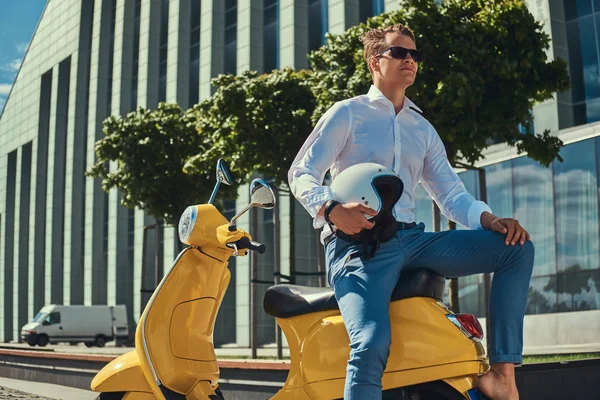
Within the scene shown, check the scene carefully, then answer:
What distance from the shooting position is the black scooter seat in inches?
109

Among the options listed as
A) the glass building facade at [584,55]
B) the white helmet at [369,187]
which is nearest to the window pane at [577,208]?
the glass building facade at [584,55]

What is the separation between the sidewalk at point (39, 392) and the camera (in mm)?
8672

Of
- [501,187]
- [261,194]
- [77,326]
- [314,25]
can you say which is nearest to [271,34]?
[314,25]

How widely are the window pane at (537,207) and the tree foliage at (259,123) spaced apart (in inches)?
389

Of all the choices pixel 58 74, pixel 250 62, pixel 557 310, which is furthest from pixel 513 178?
pixel 58 74

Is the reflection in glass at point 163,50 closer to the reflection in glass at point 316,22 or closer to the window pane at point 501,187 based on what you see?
the reflection in glass at point 316,22

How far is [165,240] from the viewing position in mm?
31062

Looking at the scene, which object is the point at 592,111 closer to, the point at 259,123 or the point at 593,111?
the point at 593,111

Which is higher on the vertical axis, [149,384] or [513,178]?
[513,178]

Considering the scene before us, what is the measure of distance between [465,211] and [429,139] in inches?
13.6

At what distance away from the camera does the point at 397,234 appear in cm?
278

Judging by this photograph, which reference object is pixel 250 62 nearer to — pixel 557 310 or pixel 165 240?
pixel 165 240

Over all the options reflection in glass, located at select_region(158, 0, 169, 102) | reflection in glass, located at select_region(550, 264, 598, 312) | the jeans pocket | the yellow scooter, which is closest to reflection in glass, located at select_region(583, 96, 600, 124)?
reflection in glass, located at select_region(550, 264, 598, 312)

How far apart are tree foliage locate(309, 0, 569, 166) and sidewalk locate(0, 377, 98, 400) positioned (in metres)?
5.05
